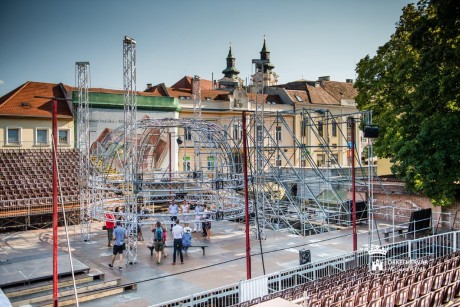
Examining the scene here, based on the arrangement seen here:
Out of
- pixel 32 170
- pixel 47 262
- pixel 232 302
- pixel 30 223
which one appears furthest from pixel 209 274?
pixel 32 170

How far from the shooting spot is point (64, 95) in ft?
126

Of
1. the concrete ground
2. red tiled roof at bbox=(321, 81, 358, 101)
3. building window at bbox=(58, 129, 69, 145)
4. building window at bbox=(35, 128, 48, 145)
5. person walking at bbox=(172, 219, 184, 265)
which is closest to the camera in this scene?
the concrete ground

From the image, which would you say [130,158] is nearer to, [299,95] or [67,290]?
[67,290]

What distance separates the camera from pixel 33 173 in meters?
29.7

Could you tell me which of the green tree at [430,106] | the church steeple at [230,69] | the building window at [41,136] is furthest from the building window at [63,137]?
the church steeple at [230,69]

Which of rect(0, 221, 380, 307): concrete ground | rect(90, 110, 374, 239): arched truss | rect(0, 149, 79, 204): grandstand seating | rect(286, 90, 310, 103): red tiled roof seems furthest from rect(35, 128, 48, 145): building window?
rect(286, 90, 310, 103): red tiled roof

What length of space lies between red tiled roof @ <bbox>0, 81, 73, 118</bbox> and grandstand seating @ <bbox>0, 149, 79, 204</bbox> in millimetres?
3293

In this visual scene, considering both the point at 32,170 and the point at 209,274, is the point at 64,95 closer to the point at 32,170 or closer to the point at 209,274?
the point at 32,170

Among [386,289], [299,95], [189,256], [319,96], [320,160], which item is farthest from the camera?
[319,96]

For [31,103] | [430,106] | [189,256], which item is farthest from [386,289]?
[31,103]

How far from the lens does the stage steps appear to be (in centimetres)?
1335

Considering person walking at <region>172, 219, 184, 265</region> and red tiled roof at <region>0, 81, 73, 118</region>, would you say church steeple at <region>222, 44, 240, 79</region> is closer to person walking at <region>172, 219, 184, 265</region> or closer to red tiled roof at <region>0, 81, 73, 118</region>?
red tiled roof at <region>0, 81, 73, 118</region>

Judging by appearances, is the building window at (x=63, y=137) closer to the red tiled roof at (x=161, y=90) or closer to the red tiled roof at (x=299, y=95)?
the red tiled roof at (x=161, y=90)

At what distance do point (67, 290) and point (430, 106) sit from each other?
18993 millimetres
